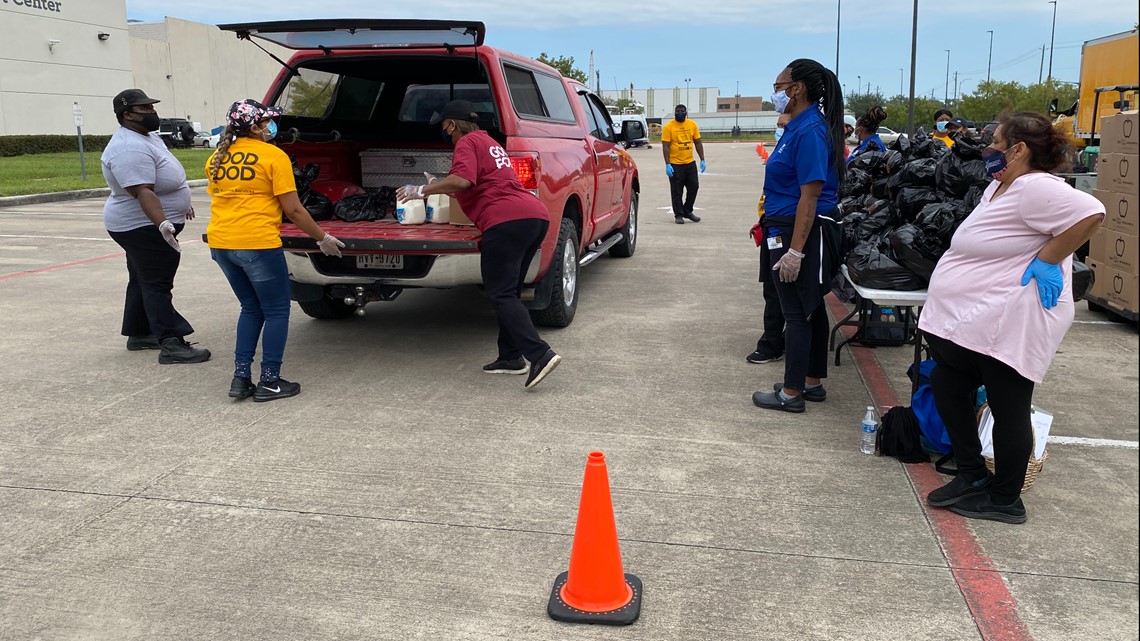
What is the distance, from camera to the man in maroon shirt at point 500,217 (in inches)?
201

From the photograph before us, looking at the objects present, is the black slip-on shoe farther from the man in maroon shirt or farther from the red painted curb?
the man in maroon shirt

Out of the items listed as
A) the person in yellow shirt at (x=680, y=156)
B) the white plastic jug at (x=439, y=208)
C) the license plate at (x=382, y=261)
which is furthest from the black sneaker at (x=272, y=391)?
the person in yellow shirt at (x=680, y=156)

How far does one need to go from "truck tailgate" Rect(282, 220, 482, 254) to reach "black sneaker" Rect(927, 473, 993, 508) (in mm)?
2963

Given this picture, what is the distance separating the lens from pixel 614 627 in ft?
9.41

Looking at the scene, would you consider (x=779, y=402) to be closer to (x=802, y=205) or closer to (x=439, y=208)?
(x=802, y=205)

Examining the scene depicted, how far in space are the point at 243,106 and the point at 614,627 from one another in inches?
137

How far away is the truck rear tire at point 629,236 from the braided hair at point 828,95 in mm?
5169

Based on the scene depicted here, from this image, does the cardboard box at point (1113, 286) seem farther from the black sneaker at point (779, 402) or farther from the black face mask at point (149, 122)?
the black face mask at point (149, 122)

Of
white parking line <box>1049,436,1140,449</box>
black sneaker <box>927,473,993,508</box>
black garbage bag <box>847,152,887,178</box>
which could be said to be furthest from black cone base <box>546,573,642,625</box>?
black garbage bag <box>847,152,887,178</box>

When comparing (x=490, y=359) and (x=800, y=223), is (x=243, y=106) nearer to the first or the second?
(x=490, y=359)

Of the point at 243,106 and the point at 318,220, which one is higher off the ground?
the point at 243,106

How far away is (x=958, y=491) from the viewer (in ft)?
12.1

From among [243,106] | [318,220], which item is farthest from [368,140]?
[243,106]

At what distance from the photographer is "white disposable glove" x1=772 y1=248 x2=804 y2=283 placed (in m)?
4.50
